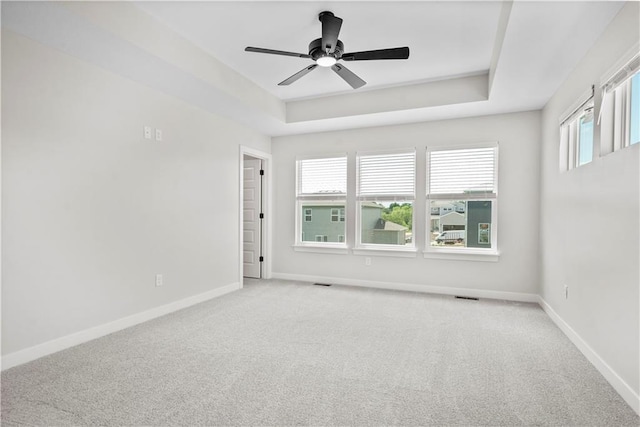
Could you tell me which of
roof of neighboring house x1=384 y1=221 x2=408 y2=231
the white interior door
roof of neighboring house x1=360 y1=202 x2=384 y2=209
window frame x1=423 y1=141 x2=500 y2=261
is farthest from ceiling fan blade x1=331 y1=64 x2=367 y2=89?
the white interior door

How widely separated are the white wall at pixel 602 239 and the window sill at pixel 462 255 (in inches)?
34.2

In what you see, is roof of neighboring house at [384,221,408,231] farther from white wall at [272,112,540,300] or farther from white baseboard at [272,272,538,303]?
white baseboard at [272,272,538,303]

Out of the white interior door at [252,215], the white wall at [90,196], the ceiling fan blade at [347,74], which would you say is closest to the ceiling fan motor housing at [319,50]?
the ceiling fan blade at [347,74]

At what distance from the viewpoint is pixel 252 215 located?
5953 millimetres

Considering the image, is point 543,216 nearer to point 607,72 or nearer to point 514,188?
point 514,188

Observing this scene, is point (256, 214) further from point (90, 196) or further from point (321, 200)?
point (90, 196)

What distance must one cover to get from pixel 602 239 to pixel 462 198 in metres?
2.30

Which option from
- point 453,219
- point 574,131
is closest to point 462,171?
point 453,219

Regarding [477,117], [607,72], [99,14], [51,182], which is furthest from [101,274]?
[477,117]

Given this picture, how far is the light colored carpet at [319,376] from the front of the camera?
1.96 m

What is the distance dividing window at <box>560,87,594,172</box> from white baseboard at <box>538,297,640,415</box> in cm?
152

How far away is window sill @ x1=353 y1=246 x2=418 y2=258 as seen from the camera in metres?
5.04

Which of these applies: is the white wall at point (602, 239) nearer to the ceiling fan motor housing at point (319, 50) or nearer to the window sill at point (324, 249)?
the ceiling fan motor housing at point (319, 50)

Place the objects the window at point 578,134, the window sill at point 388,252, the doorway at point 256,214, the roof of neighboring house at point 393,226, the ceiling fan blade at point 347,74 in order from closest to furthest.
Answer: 1. the window at point 578,134
2. the ceiling fan blade at point 347,74
3. the window sill at point 388,252
4. the roof of neighboring house at point 393,226
5. the doorway at point 256,214
